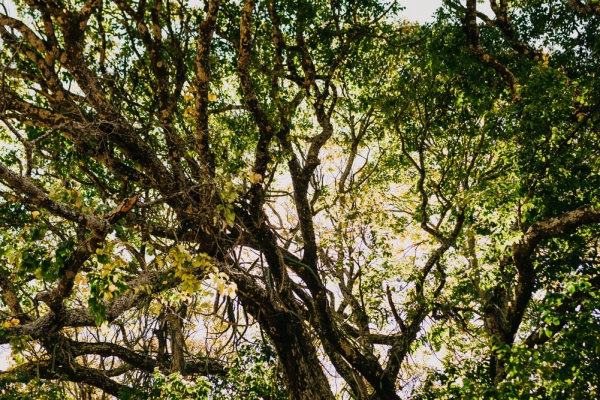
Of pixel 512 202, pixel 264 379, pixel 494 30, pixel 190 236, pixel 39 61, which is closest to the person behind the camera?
pixel 39 61

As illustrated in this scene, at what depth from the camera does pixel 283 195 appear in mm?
6383

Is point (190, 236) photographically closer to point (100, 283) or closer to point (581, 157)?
point (100, 283)

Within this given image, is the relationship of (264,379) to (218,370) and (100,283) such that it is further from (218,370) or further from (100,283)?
(100,283)

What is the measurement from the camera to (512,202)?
5668 millimetres

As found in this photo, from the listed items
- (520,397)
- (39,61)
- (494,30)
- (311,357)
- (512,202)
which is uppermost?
(494,30)

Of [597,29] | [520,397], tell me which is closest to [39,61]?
[520,397]

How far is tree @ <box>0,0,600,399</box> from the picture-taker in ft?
14.2

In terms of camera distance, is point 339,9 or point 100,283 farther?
point 339,9

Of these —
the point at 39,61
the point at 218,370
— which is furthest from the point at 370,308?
the point at 39,61

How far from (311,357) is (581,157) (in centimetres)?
443

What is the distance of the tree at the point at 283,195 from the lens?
434cm

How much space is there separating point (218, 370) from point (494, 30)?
8.18 m

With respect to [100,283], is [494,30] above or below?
above

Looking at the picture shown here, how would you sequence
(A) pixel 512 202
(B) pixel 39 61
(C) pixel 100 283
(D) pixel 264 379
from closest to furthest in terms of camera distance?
(C) pixel 100 283 < (B) pixel 39 61 < (A) pixel 512 202 < (D) pixel 264 379
